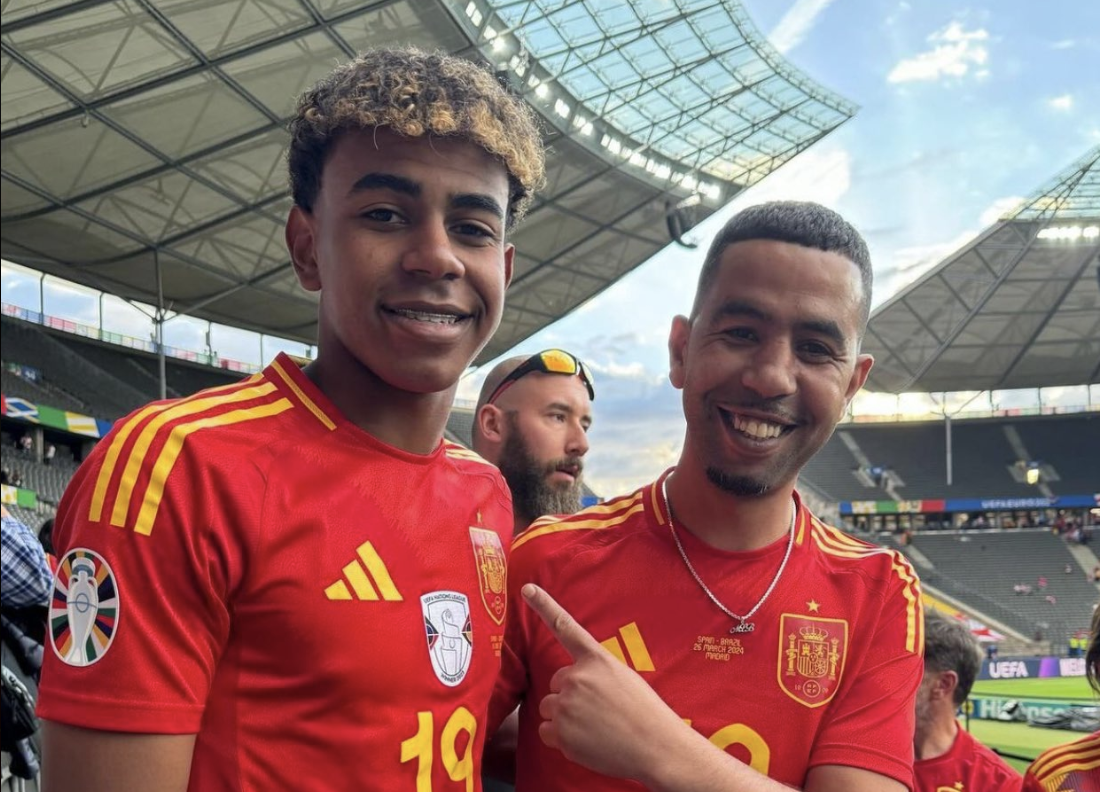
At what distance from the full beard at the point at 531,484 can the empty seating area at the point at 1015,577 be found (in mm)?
30567

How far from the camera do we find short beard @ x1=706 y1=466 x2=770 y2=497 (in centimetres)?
193

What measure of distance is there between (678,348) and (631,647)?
26.1 inches

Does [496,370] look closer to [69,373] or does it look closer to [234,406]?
[234,406]

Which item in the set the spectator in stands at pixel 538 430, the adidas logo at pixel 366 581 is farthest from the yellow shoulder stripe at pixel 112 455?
the spectator in stands at pixel 538 430

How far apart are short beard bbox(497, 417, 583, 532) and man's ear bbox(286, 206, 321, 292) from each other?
7.14 ft

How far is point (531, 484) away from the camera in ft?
12.5

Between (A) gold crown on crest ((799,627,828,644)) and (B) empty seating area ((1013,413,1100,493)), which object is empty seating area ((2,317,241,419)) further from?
(B) empty seating area ((1013,413,1100,493))

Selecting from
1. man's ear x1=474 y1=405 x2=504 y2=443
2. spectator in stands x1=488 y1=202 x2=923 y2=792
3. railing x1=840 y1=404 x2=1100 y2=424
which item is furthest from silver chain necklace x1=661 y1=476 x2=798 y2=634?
railing x1=840 y1=404 x2=1100 y2=424

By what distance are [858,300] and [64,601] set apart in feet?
5.11

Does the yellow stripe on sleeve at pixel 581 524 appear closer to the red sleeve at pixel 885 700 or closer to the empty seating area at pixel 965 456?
the red sleeve at pixel 885 700

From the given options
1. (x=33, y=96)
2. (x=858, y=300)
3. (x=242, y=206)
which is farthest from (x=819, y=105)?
(x=858, y=300)

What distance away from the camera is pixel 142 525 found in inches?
49.5

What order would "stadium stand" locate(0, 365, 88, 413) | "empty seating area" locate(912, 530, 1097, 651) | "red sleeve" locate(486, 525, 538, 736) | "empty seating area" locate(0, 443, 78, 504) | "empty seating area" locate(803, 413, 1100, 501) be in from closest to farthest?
"red sleeve" locate(486, 525, 538, 736)
"empty seating area" locate(0, 443, 78, 504)
"stadium stand" locate(0, 365, 88, 413)
"empty seating area" locate(912, 530, 1097, 651)
"empty seating area" locate(803, 413, 1100, 501)

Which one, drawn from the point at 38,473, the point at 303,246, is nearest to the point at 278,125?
the point at 38,473
